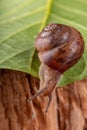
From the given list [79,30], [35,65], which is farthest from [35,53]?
[79,30]

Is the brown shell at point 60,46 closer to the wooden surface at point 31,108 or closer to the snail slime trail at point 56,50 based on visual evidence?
the snail slime trail at point 56,50

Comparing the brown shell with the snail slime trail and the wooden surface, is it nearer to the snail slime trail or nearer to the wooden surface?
the snail slime trail

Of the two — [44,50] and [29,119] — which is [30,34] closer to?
[44,50]

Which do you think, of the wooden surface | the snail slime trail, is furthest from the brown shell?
the wooden surface

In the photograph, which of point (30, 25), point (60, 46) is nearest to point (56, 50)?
point (60, 46)

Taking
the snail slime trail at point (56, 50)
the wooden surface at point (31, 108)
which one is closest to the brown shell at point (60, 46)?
the snail slime trail at point (56, 50)

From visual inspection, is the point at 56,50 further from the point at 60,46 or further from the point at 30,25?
the point at 30,25

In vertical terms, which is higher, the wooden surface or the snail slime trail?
the snail slime trail
